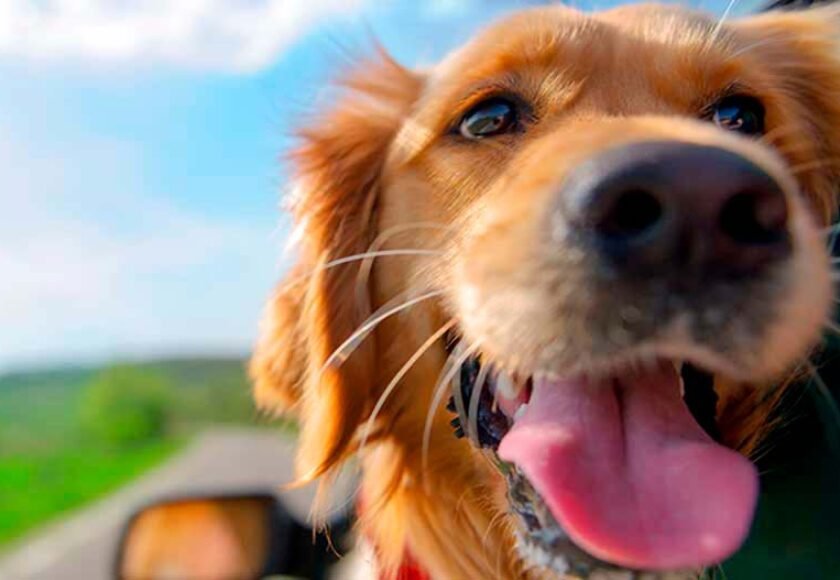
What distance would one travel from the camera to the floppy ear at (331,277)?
3523 mm

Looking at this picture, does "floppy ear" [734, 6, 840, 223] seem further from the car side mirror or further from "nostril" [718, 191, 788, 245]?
the car side mirror

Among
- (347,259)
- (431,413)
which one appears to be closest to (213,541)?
(431,413)

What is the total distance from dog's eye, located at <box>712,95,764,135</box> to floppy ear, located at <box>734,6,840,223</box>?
154 mm

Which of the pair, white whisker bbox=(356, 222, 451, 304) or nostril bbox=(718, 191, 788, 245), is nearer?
nostril bbox=(718, 191, 788, 245)

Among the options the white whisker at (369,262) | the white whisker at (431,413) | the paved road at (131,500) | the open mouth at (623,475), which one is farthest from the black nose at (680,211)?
the paved road at (131,500)

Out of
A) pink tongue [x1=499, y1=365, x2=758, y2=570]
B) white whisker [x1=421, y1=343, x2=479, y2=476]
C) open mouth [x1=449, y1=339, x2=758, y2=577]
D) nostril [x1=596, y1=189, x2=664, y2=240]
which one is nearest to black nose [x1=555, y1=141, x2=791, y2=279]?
nostril [x1=596, y1=189, x2=664, y2=240]

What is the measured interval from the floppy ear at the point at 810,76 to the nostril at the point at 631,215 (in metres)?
1.46

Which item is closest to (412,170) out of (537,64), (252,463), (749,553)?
(537,64)

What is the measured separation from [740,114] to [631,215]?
132 cm

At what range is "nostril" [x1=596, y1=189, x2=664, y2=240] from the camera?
2021 millimetres

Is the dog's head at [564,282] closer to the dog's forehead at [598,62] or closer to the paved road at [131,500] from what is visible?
the dog's forehead at [598,62]

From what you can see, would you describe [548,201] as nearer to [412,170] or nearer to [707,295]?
[707,295]

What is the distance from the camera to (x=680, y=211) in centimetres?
197

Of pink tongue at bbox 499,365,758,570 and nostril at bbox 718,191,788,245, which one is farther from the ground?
nostril at bbox 718,191,788,245
